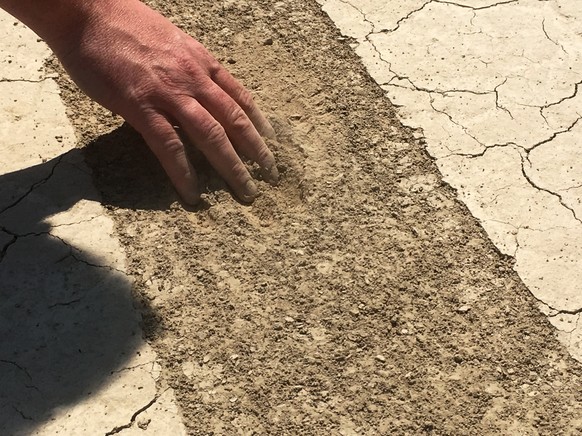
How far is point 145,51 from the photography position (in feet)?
9.96

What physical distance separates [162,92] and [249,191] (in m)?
0.44

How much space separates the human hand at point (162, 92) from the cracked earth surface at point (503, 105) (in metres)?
0.74

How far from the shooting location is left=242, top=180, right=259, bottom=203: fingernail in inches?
120

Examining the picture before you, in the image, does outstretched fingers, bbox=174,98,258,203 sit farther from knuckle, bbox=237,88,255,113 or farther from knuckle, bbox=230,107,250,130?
knuckle, bbox=237,88,255,113

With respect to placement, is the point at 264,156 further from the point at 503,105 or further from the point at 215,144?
the point at 503,105

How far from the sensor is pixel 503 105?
3451 millimetres

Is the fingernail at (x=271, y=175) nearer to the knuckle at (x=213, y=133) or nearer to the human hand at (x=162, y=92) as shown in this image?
the human hand at (x=162, y=92)

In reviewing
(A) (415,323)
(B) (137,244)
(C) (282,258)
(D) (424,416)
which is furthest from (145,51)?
(D) (424,416)

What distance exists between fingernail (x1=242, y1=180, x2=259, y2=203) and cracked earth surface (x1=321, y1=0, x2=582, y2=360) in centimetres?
68

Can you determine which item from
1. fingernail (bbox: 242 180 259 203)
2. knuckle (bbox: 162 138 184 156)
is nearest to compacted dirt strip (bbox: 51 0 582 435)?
fingernail (bbox: 242 180 259 203)

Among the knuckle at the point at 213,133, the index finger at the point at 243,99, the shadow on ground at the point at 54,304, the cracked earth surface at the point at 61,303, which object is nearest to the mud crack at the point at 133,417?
the cracked earth surface at the point at 61,303

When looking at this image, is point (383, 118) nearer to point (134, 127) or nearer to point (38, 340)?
point (134, 127)

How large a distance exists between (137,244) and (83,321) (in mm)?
339

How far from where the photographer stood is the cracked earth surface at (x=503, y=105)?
2985mm
